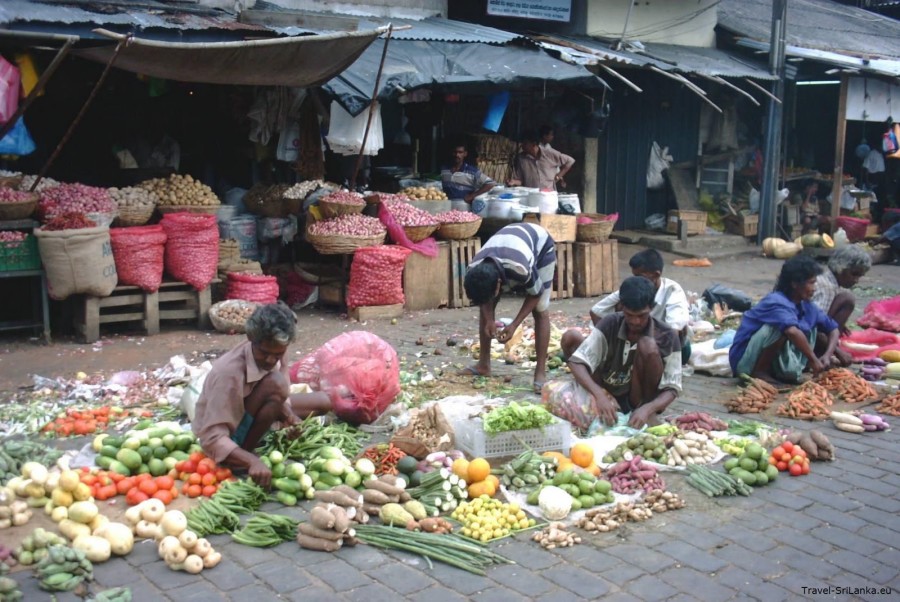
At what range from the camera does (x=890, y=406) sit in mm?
6691

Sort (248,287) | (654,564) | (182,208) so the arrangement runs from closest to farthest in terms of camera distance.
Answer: (654,564) → (182,208) → (248,287)

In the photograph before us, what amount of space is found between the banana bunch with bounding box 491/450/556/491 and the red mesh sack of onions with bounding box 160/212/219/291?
481cm

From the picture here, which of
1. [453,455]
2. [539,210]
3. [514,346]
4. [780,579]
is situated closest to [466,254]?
[539,210]

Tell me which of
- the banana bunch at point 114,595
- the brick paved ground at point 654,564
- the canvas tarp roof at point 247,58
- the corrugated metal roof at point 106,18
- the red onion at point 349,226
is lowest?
the brick paved ground at point 654,564

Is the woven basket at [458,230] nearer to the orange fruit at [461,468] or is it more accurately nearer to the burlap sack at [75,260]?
the burlap sack at [75,260]

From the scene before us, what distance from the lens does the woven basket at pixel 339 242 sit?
9484 mm

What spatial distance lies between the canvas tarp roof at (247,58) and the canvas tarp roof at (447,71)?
0.70 metres

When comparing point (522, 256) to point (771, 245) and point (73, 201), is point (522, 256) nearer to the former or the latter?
point (73, 201)

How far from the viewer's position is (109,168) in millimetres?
10656

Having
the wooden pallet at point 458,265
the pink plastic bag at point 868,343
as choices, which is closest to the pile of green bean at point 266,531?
the pink plastic bag at point 868,343

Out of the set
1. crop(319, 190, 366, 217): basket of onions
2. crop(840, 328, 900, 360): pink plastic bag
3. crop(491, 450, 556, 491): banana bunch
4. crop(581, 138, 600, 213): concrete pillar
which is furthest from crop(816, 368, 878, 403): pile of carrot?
crop(581, 138, 600, 213): concrete pillar

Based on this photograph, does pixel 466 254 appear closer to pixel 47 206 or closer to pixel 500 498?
pixel 47 206

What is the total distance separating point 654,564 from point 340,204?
631 centimetres

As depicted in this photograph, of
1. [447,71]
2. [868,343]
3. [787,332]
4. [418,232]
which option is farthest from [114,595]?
[447,71]
